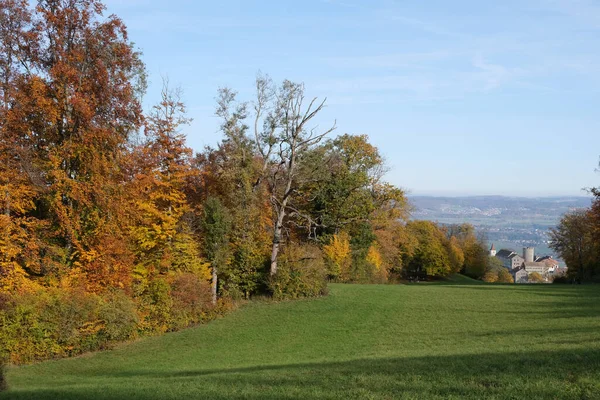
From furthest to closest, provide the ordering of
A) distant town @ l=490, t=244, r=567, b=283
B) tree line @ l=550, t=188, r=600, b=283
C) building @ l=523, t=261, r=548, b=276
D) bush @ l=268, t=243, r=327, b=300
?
building @ l=523, t=261, r=548, b=276
distant town @ l=490, t=244, r=567, b=283
tree line @ l=550, t=188, r=600, b=283
bush @ l=268, t=243, r=327, b=300

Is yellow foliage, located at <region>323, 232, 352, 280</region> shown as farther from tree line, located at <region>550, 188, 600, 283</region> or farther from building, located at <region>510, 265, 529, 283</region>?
building, located at <region>510, 265, 529, 283</region>

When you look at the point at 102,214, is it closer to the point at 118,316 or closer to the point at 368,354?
the point at 118,316

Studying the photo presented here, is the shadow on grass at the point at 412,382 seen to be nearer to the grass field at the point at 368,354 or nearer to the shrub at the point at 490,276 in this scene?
the grass field at the point at 368,354

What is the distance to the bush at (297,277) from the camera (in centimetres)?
3409

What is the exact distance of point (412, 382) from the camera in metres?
10.6

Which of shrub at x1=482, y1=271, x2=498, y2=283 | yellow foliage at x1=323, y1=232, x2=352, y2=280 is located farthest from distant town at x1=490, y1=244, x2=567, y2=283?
yellow foliage at x1=323, y1=232, x2=352, y2=280

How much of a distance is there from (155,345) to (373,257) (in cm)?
3037

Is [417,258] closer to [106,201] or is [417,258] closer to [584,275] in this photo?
[584,275]

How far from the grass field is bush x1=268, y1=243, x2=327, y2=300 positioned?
4.54 ft

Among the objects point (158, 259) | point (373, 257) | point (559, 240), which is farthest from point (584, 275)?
point (158, 259)

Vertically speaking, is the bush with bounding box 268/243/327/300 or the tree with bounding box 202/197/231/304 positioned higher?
the tree with bounding box 202/197/231/304

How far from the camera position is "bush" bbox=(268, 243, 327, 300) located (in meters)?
34.1

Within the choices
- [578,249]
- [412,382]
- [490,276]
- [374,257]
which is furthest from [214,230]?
[490,276]

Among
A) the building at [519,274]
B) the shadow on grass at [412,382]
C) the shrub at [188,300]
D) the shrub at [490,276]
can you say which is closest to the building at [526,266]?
the building at [519,274]
